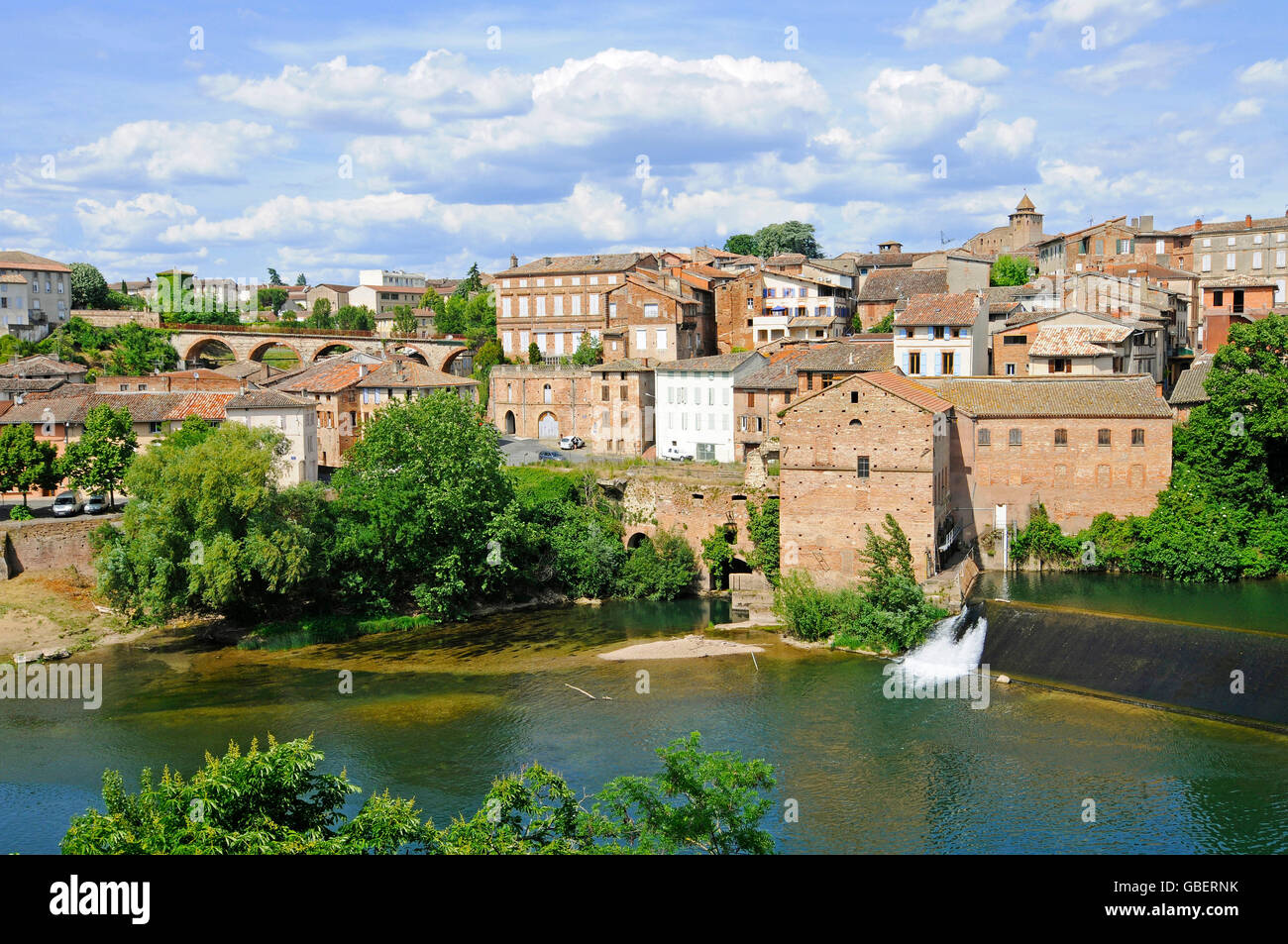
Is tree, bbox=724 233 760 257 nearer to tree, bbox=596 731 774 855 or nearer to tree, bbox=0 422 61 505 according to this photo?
tree, bbox=0 422 61 505

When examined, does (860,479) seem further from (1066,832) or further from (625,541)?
(1066,832)

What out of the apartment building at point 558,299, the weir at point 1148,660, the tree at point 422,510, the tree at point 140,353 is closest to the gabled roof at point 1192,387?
the weir at point 1148,660

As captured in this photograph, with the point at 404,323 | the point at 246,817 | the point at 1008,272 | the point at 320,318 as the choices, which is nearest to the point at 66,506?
the point at 246,817

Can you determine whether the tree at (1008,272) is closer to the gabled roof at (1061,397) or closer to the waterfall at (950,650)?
the gabled roof at (1061,397)

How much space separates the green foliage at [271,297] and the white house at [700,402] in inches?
2520

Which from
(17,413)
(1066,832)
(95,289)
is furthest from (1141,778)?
(95,289)

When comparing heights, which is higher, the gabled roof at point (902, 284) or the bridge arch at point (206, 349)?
the gabled roof at point (902, 284)

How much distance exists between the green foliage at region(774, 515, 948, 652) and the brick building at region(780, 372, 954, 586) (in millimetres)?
512

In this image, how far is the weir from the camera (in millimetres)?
25266

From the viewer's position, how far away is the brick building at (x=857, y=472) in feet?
111

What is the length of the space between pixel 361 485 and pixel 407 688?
1075cm

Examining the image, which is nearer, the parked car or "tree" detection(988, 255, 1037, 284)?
the parked car

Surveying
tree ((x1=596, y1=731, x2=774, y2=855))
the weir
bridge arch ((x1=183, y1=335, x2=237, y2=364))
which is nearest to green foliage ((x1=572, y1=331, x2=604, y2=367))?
bridge arch ((x1=183, y1=335, x2=237, y2=364))

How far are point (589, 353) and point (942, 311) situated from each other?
1972 centimetres
